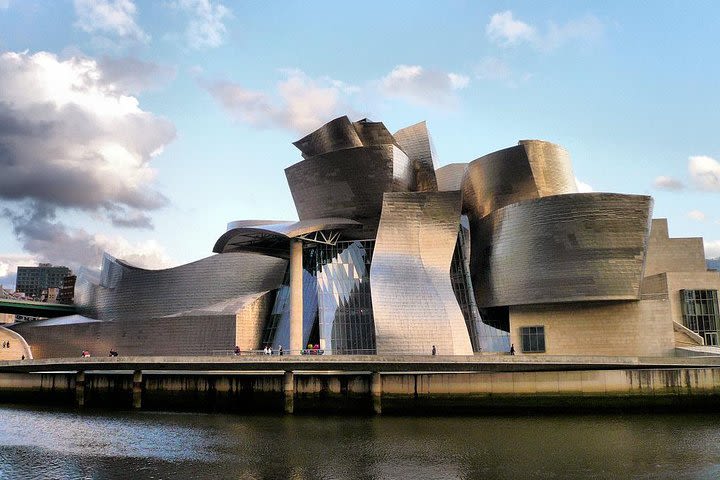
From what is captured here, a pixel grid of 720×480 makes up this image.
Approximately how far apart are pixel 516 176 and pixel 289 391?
24.1 m

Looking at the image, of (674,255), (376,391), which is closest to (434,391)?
(376,391)

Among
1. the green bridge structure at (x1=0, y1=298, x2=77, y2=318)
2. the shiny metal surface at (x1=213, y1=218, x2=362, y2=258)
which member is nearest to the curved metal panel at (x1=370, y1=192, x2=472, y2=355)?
the shiny metal surface at (x1=213, y1=218, x2=362, y2=258)

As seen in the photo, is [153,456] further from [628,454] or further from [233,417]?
[628,454]

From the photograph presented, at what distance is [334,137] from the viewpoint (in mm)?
44656

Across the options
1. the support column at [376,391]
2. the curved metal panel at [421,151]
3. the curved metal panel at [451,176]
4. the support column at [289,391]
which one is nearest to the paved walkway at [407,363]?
the support column at [376,391]

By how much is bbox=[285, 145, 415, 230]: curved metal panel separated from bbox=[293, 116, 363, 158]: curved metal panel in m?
1.78

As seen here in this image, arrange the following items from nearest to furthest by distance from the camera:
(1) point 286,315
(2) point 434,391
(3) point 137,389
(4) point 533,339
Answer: (2) point 434,391
(3) point 137,389
(4) point 533,339
(1) point 286,315

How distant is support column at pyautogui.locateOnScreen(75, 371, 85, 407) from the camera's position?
34.4 m

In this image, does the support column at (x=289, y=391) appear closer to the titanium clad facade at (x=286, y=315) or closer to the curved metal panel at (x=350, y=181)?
the titanium clad facade at (x=286, y=315)

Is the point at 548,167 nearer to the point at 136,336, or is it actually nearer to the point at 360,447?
→ the point at 136,336

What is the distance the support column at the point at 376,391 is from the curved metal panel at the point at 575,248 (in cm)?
1529

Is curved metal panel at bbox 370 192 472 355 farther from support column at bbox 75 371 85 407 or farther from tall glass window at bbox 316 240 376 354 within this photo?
support column at bbox 75 371 85 407

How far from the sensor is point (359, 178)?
43500 millimetres

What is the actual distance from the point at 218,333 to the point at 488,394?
19.4 metres
